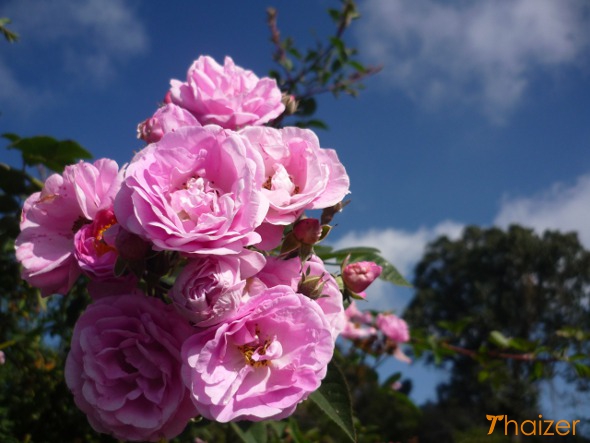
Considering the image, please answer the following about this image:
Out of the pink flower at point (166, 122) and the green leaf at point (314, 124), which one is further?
the green leaf at point (314, 124)

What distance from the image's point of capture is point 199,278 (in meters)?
0.56

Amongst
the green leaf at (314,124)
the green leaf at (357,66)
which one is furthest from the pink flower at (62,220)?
the green leaf at (357,66)

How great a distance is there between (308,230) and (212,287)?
0.14 meters

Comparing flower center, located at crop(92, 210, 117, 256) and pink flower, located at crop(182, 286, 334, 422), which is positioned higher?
flower center, located at crop(92, 210, 117, 256)

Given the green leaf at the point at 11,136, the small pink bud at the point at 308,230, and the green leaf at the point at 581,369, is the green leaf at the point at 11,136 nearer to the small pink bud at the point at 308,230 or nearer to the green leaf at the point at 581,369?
the small pink bud at the point at 308,230

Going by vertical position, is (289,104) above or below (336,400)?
above

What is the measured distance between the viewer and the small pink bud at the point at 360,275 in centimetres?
71

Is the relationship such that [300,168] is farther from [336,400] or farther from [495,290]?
[495,290]

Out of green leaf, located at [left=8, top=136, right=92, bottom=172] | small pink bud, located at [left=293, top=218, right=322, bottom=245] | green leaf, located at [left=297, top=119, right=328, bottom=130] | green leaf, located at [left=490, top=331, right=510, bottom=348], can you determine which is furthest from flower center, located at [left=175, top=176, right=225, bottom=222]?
green leaf, located at [left=490, top=331, right=510, bottom=348]

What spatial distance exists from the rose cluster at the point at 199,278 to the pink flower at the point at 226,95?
210mm

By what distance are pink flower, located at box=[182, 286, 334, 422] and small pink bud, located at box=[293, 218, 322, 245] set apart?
68mm

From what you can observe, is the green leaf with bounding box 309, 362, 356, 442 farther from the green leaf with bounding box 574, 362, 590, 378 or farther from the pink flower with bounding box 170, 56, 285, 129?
the green leaf with bounding box 574, 362, 590, 378

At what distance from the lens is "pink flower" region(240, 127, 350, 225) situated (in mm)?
635

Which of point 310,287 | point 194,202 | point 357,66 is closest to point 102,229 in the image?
point 194,202
